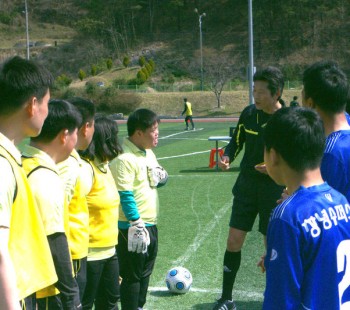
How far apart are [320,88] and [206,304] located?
303 cm

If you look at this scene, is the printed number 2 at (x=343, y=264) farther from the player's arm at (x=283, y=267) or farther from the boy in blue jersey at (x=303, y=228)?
the player's arm at (x=283, y=267)

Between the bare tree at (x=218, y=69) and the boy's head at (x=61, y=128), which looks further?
the bare tree at (x=218, y=69)

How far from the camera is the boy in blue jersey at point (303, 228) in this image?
2510 millimetres

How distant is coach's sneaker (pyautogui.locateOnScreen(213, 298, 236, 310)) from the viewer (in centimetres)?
584

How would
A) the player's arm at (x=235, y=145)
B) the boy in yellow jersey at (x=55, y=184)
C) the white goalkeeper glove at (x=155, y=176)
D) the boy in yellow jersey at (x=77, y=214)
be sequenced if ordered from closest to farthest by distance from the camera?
the boy in yellow jersey at (x=55, y=184) → the boy in yellow jersey at (x=77, y=214) → the white goalkeeper glove at (x=155, y=176) → the player's arm at (x=235, y=145)

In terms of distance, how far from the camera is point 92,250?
4707mm

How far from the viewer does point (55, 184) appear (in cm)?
339

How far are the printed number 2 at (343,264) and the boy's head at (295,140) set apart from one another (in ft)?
1.10

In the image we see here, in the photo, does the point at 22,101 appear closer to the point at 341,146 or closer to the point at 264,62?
the point at 341,146

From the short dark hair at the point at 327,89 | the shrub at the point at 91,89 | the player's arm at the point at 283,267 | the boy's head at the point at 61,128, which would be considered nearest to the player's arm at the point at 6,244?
the player's arm at the point at 283,267

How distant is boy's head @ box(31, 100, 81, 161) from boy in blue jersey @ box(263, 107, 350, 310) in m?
1.45

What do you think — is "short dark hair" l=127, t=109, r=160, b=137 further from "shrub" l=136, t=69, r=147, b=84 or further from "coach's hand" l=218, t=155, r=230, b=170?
"shrub" l=136, t=69, r=147, b=84

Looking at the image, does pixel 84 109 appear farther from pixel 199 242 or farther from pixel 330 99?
pixel 199 242

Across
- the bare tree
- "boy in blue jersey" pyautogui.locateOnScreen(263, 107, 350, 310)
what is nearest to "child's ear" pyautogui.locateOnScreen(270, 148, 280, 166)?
"boy in blue jersey" pyautogui.locateOnScreen(263, 107, 350, 310)
